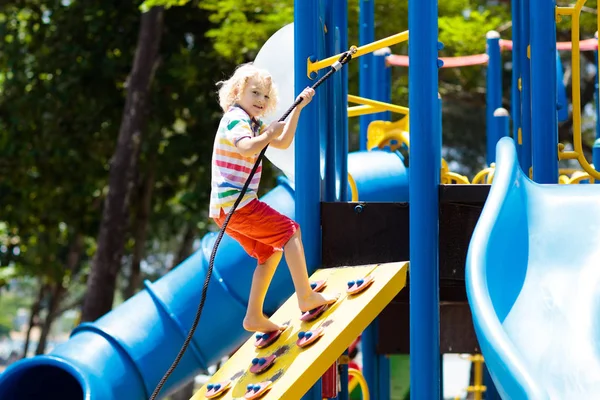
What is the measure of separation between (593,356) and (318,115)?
197 cm

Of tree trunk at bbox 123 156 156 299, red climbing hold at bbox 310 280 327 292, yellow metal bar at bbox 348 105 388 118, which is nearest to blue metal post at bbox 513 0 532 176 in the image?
yellow metal bar at bbox 348 105 388 118

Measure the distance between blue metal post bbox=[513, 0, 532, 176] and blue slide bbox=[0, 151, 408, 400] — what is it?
186 cm

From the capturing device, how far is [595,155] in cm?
662

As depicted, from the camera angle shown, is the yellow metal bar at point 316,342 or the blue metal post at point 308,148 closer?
the yellow metal bar at point 316,342

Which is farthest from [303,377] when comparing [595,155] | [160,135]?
[160,135]

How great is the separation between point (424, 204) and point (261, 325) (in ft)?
2.96

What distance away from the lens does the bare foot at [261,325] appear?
4516 millimetres

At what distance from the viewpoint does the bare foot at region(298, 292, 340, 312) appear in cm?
443

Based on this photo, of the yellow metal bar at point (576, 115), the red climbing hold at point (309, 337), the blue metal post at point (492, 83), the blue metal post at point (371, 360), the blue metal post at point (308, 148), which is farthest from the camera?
the blue metal post at point (492, 83)

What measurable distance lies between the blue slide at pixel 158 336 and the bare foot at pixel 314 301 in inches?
85.7

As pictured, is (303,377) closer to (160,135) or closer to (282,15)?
(282,15)

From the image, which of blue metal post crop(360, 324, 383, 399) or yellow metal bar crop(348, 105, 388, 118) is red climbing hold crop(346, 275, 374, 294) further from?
blue metal post crop(360, 324, 383, 399)

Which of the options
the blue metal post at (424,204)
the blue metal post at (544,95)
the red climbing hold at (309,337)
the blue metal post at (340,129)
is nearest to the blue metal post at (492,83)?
the blue metal post at (340,129)

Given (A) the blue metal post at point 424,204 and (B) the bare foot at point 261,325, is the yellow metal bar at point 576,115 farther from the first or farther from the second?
(B) the bare foot at point 261,325
